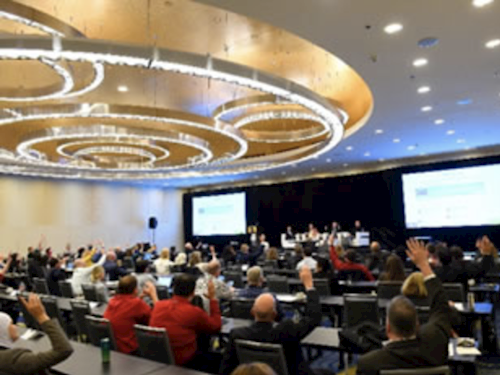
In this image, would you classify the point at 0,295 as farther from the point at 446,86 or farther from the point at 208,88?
the point at 446,86

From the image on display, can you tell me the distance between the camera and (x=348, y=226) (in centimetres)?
2020

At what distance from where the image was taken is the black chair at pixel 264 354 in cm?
282

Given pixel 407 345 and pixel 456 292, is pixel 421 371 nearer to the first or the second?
pixel 407 345

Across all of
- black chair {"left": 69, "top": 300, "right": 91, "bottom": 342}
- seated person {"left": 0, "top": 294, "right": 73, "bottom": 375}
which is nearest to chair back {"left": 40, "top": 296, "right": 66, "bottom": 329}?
black chair {"left": 69, "top": 300, "right": 91, "bottom": 342}

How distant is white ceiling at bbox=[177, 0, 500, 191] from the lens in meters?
5.32

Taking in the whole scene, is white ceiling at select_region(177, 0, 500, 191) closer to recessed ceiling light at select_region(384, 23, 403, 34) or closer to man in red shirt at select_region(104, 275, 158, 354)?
recessed ceiling light at select_region(384, 23, 403, 34)

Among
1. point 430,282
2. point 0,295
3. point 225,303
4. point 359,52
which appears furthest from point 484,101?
point 0,295

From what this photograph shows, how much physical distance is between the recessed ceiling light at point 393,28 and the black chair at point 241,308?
13.5 ft

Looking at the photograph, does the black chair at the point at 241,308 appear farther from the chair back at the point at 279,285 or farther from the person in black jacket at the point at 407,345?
the person in black jacket at the point at 407,345

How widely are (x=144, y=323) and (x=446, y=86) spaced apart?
291 inches

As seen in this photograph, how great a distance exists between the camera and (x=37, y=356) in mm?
2559

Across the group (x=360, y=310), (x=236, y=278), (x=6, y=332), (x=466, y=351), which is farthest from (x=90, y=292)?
(x=466, y=351)

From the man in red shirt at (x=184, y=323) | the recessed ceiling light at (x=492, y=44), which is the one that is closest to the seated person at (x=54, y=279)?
the man in red shirt at (x=184, y=323)

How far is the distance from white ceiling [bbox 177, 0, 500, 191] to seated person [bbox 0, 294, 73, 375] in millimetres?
3936
